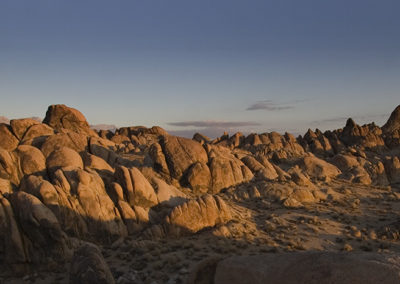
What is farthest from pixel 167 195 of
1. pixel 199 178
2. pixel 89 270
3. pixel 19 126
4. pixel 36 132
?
pixel 19 126

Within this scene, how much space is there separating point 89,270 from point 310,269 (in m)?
11.0

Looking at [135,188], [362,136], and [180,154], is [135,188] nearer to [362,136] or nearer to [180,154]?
[180,154]

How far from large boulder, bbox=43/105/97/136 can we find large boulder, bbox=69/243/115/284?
187 ft

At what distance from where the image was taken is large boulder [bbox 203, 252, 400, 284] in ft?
33.5

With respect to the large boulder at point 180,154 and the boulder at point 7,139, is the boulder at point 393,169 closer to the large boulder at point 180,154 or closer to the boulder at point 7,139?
the large boulder at point 180,154

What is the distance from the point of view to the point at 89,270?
15750 mm

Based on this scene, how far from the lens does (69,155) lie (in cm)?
3372

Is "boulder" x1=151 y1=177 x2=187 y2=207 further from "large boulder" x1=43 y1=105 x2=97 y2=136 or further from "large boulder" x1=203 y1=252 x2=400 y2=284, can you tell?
"large boulder" x1=43 y1=105 x2=97 y2=136

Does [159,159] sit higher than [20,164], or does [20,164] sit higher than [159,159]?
[20,164]

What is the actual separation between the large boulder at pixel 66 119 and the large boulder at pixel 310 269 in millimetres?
64257

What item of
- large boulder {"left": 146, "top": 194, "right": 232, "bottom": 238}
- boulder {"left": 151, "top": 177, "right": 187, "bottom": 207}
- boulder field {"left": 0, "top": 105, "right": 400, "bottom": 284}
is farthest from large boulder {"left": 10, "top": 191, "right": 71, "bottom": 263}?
boulder {"left": 151, "top": 177, "right": 187, "bottom": 207}

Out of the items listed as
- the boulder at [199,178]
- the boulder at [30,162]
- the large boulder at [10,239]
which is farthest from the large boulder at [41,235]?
the boulder at [199,178]

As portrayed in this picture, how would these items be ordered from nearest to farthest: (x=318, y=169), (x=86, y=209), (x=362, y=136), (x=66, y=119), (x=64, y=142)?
(x=86, y=209)
(x=64, y=142)
(x=318, y=169)
(x=66, y=119)
(x=362, y=136)

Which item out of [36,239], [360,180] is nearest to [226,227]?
[36,239]
